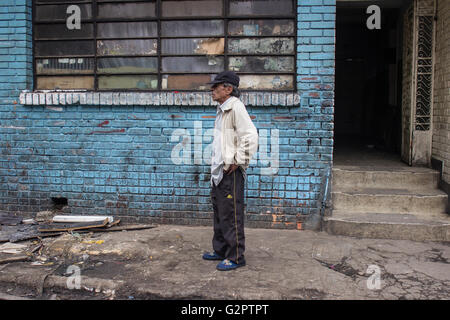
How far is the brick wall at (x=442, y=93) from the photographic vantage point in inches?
236

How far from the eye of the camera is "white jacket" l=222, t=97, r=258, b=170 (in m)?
4.26

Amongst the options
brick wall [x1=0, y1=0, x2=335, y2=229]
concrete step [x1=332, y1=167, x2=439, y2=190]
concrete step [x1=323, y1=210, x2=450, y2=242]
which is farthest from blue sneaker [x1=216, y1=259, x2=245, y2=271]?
concrete step [x1=332, y1=167, x2=439, y2=190]

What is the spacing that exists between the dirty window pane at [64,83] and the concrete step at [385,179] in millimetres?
3783

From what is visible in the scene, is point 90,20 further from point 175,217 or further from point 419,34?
point 419,34

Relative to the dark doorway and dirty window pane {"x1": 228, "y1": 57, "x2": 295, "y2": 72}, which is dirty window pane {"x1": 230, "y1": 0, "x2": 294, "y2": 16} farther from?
the dark doorway

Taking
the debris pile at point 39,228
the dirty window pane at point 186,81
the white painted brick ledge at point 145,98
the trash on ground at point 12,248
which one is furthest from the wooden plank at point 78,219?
the dirty window pane at point 186,81

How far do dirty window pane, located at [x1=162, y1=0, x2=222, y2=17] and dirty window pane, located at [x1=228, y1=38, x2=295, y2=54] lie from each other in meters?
0.48

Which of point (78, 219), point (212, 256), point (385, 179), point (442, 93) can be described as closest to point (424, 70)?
point (442, 93)

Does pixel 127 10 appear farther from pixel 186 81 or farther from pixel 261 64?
pixel 261 64

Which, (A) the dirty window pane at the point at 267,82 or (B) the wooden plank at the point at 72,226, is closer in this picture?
(B) the wooden plank at the point at 72,226

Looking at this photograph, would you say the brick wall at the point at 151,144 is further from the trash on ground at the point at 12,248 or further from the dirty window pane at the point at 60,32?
the trash on ground at the point at 12,248

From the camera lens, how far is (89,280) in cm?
426
